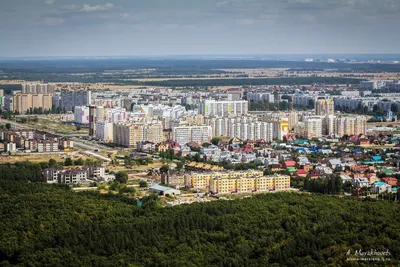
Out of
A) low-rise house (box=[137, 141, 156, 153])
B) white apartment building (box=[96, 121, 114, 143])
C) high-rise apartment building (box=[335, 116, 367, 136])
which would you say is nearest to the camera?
low-rise house (box=[137, 141, 156, 153])

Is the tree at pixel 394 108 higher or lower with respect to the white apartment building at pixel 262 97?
lower

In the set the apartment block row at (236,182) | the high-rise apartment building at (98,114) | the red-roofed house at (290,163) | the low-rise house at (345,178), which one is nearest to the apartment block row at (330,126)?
the red-roofed house at (290,163)

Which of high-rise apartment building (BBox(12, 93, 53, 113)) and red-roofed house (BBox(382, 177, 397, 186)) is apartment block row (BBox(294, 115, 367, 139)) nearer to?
red-roofed house (BBox(382, 177, 397, 186))

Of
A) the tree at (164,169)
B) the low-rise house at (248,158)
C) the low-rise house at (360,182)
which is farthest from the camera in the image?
the low-rise house at (248,158)

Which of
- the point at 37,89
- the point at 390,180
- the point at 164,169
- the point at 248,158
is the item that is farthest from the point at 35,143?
the point at 37,89

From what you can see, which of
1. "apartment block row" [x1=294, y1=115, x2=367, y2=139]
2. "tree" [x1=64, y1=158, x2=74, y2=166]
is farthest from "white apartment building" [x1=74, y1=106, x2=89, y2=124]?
A: "tree" [x1=64, y1=158, x2=74, y2=166]

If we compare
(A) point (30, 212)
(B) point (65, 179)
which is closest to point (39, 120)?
(B) point (65, 179)

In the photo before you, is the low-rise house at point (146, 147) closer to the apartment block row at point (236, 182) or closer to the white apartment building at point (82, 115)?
the apartment block row at point (236, 182)

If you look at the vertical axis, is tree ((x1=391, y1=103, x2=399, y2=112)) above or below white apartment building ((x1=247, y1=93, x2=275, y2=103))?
below
